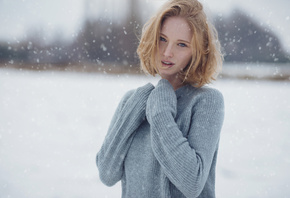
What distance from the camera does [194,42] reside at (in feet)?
3.39

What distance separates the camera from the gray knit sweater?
2.86 feet

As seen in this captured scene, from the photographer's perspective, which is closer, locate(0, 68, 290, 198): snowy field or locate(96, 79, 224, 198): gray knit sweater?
locate(96, 79, 224, 198): gray knit sweater

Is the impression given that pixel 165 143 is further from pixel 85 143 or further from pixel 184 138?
pixel 85 143

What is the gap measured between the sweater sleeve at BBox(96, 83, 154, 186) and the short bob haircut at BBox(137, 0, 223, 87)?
170mm

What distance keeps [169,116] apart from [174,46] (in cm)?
29

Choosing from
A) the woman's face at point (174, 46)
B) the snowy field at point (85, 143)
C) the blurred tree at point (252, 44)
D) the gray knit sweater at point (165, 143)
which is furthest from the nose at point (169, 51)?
the blurred tree at point (252, 44)

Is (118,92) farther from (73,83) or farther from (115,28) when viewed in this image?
(115,28)

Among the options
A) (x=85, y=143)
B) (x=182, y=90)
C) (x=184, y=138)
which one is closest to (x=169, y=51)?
(x=182, y=90)

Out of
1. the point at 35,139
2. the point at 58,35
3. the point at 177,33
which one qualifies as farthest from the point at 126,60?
the point at 177,33

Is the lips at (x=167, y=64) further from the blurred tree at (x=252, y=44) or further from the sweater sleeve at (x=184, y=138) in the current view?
the blurred tree at (x=252, y=44)

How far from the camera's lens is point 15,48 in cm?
1387

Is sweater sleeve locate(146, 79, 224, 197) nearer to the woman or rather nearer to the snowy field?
the woman

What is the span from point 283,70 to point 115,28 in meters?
9.22

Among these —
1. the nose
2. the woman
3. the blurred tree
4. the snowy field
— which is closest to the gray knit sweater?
the woman
